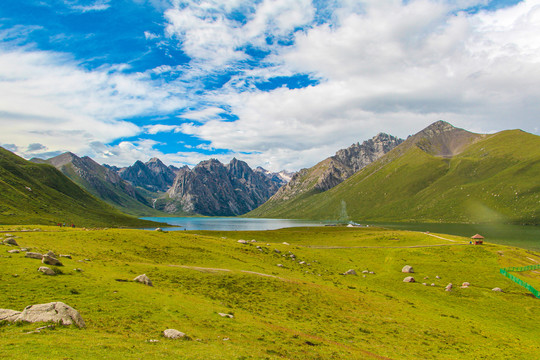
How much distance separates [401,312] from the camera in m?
38.0

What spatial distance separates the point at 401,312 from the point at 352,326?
438 inches

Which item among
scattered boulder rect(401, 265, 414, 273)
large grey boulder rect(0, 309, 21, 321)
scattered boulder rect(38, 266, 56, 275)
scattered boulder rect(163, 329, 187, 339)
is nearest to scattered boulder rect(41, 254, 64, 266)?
scattered boulder rect(38, 266, 56, 275)

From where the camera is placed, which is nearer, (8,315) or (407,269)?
(8,315)

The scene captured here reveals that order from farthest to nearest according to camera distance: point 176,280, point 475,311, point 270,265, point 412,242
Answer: point 412,242 → point 270,265 → point 475,311 → point 176,280

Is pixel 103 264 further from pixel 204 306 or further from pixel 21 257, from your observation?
pixel 204 306

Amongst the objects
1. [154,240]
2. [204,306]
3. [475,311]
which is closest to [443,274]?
[475,311]

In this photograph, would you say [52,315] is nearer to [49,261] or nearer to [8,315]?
[8,315]

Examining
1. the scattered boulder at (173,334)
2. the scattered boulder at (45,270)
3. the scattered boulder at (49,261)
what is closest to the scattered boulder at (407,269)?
the scattered boulder at (173,334)

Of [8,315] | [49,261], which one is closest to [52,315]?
[8,315]

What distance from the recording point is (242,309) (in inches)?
1267

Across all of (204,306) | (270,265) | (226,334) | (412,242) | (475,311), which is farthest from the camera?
(412,242)

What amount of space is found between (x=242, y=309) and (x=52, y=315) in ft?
59.0

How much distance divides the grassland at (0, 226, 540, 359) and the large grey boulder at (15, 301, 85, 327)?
0.81 m

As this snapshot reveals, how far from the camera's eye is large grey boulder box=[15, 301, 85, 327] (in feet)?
63.1
